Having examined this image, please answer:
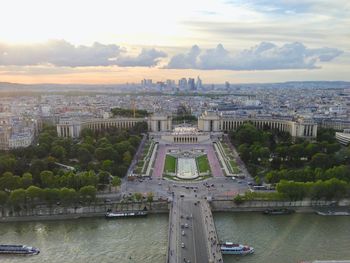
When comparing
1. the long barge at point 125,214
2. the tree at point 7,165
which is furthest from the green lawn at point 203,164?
the tree at point 7,165

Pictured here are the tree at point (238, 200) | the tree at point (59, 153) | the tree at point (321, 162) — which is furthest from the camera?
the tree at point (59, 153)

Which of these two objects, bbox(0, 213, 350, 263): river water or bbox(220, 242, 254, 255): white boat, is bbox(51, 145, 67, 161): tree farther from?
bbox(220, 242, 254, 255): white boat

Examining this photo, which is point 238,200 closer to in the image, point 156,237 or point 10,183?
point 156,237

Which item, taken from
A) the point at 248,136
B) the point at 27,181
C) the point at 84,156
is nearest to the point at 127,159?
the point at 84,156

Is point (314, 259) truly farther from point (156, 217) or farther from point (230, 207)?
point (156, 217)

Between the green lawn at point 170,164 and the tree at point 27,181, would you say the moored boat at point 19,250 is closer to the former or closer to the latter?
the tree at point 27,181
